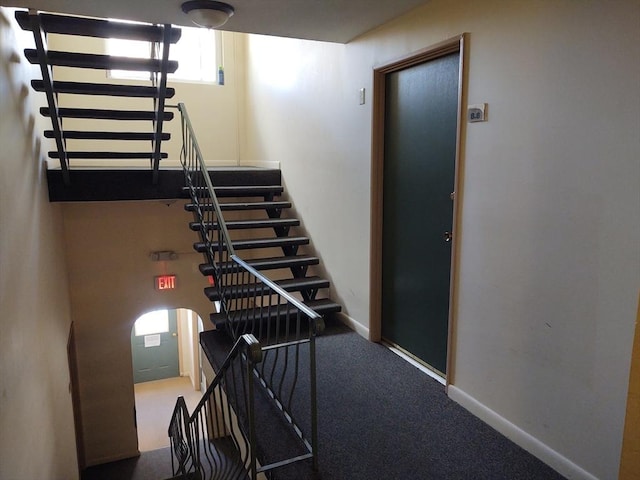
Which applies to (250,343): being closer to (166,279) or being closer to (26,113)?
(26,113)

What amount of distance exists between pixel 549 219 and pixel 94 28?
2.94 meters

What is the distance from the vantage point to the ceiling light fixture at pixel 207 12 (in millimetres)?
2750

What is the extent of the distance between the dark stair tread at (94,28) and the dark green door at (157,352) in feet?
21.4

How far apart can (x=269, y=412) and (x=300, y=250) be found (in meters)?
2.17

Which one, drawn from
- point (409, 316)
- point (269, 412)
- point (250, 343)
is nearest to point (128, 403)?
point (269, 412)

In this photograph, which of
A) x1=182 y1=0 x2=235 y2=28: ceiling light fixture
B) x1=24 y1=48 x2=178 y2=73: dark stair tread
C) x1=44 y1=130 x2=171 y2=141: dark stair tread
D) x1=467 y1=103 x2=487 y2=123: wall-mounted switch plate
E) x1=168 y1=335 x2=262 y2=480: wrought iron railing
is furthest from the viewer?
x1=44 y1=130 x2=171 y2=141: dark stair tread

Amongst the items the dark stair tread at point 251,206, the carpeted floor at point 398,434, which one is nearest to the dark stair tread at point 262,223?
the dark stair tread at point 251,206

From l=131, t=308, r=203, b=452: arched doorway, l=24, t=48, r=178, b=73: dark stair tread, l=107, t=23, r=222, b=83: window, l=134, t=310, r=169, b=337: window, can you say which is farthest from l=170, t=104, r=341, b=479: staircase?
l=134, t=310, r=169, b=337: window

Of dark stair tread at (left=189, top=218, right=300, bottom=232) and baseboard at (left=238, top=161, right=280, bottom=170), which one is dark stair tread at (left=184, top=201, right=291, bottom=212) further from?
baseboard at (left=238, top=161, right=280, bottom=170)

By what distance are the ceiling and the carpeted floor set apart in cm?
231

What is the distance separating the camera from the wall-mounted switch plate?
242 cm

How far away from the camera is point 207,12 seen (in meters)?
2.78

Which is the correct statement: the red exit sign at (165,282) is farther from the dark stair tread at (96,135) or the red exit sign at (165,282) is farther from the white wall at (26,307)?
the dark stair tread at (96,135)

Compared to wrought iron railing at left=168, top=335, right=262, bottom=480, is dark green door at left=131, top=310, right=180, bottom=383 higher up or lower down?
lower down
